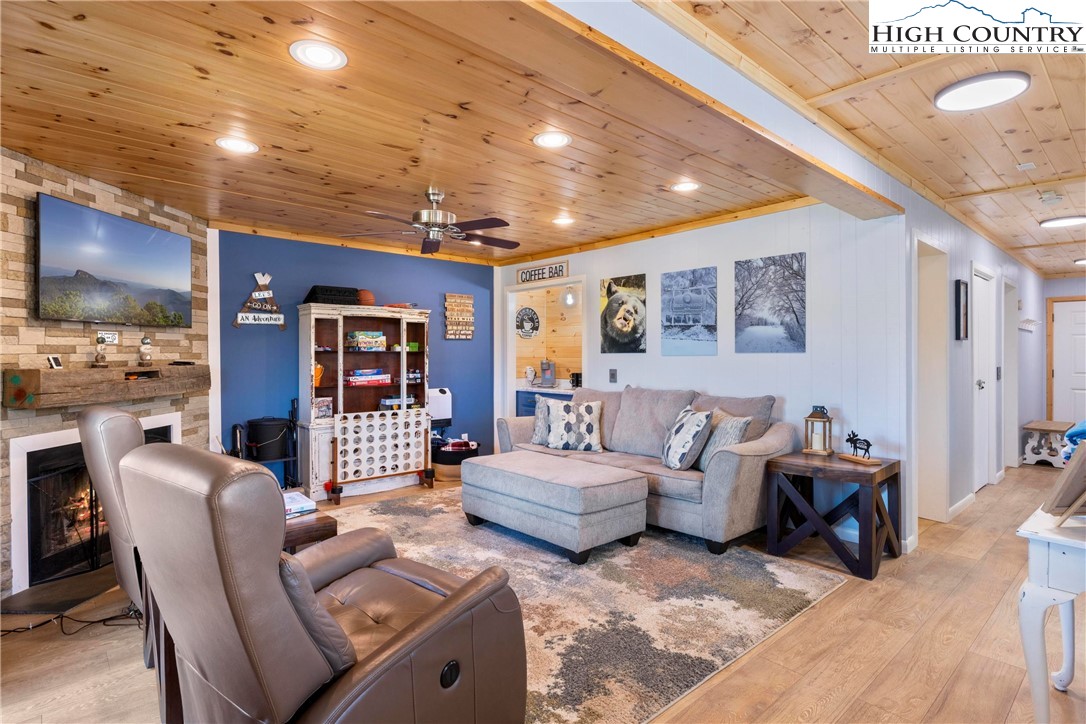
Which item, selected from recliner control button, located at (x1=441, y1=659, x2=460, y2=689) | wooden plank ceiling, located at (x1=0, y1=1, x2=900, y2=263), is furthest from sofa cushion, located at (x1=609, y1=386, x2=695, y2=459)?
recliner control button, located at (x1=441, y1=659, x2=460, y2=689)

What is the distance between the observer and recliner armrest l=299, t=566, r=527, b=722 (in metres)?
1.21

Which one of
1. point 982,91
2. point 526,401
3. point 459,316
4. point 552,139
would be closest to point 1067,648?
point 982,91

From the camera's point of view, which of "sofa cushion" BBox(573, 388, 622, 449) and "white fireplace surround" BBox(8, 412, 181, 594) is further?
"sofa cushion" BBox(573, 388, 622, 449)

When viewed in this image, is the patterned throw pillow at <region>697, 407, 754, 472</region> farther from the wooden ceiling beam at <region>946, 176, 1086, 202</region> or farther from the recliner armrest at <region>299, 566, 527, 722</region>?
the wooden ceiling beam at <region>946, 176, 1086, 202</region>

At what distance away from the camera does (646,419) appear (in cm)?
439

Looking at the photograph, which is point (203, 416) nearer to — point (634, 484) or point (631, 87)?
point (634, 484)

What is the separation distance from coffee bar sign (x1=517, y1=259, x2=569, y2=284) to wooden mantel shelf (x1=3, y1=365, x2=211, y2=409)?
330 cm

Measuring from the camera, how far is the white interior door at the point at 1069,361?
280 inches

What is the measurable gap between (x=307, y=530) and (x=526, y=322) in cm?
451

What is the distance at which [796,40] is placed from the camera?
2.10 metres

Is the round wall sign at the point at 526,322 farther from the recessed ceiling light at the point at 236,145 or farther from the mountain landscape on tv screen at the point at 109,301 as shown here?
the recessed ceiling light at the point at 236,145

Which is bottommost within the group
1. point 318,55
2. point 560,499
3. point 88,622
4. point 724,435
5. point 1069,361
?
point 88,622

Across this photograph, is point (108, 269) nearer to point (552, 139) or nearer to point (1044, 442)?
point (552, 139)

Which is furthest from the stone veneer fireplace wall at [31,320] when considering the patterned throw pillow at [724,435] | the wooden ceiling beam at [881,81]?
the wooden ceiling beam at [881,81]
